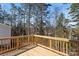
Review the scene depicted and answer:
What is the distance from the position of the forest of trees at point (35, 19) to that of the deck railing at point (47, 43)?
6cm

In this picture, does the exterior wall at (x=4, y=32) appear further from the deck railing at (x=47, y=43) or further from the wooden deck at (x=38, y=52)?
the wooden deck at (x=38, y=52)

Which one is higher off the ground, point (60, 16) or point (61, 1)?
point (61, 1)

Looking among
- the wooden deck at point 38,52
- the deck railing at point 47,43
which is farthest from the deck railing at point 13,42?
the wooden deck at point 38,52

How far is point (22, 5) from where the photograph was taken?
2045 mm

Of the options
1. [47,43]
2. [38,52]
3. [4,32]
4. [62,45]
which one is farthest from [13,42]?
[62,45]

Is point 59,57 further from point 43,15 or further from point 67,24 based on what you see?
point 43,15

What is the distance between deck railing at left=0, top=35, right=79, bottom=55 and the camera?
2.01 m

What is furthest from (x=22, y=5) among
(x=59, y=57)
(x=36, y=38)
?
(x=59, y=57)

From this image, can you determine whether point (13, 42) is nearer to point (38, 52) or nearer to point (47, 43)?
point (38, 52)

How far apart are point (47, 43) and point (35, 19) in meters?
0.38

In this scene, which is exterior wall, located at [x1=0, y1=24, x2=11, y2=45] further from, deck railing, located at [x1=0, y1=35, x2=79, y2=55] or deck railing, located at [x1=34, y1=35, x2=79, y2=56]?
deck railing, located at [x1=34, y1=35, x2=79, y2=56]

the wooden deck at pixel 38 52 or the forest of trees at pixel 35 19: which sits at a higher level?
the forest of trees at pixel 35 19

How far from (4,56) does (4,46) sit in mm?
143

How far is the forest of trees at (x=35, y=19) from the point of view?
6.61 feet
